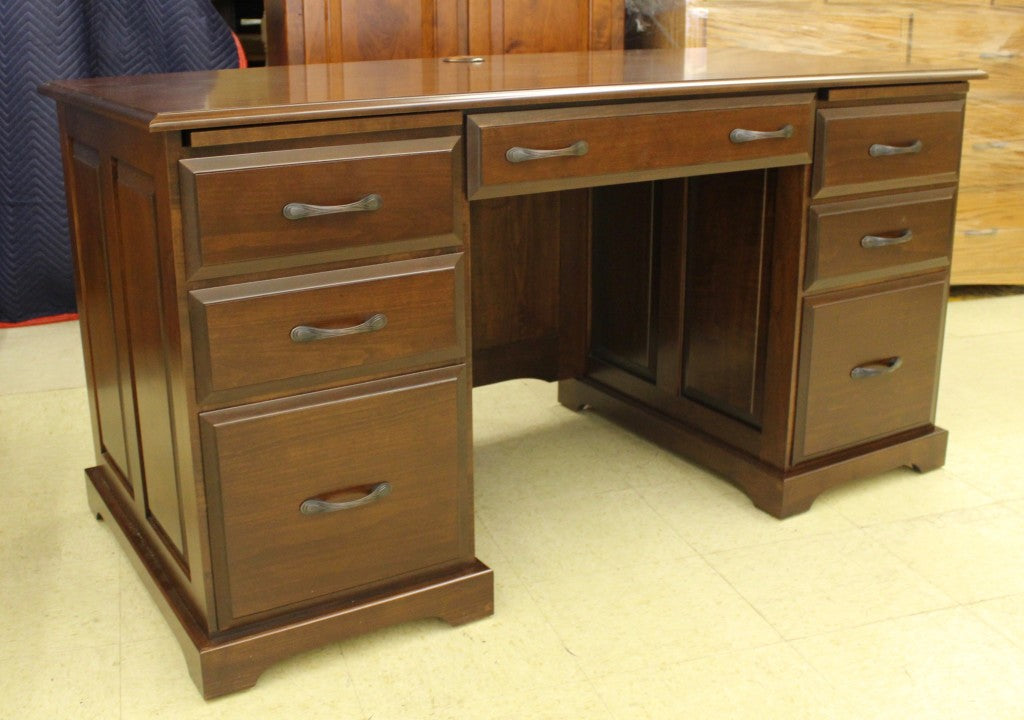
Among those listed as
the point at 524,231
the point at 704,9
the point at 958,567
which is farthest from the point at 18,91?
the point at 958,567

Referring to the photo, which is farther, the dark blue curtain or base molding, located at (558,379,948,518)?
the dark blue curtain

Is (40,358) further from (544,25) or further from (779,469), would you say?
(779,469)

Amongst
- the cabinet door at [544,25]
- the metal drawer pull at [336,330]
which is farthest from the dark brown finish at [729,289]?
the metal drawer pull at [336,330]

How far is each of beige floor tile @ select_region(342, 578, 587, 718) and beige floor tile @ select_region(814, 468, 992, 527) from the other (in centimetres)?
68

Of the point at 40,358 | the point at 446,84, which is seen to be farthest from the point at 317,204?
the point at 40,358

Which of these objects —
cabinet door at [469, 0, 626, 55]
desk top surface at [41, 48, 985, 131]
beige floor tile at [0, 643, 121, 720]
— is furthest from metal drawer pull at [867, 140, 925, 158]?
beige floor tile at [0, 643, 121, 720]

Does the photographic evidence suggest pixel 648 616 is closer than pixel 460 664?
No

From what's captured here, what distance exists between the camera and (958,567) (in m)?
1.82

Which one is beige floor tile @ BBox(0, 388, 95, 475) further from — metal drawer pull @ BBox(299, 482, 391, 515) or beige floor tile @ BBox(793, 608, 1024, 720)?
beige floor tile @ BBox(793, 608, 1024, 720)

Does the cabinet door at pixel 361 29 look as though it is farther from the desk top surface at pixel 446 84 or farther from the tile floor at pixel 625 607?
the tile floor at pixel 625 607

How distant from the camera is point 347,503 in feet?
4.94

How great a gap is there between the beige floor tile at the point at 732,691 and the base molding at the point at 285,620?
0.82ft

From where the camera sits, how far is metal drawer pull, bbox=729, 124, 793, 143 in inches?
66.7

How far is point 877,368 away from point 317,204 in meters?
1.12
